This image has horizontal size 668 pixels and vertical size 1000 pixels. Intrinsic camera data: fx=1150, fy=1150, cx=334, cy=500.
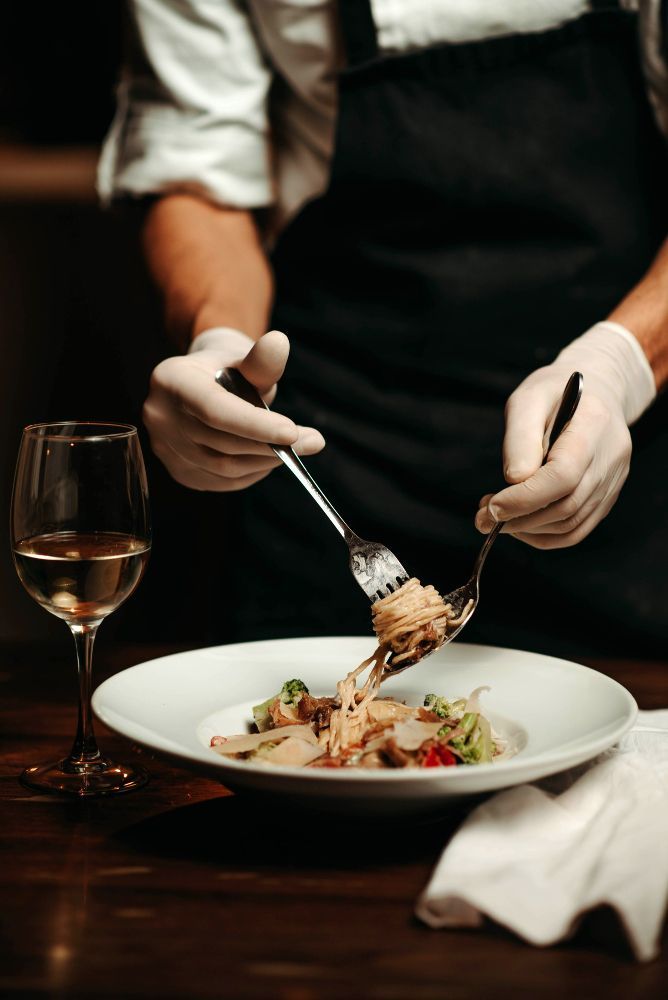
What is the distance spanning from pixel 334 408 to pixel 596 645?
0.61 meters

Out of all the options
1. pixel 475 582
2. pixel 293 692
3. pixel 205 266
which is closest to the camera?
pixel 293 692

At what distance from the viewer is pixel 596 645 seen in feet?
6.32

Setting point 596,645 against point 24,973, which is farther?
point 596,645

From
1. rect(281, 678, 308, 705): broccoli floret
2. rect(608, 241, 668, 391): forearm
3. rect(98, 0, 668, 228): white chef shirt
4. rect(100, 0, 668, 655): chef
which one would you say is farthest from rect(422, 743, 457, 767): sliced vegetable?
rect(98, 0, 668, 228): white chef shirt

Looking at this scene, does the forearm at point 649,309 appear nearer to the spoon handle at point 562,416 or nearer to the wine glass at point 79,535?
the spoon handle at point 562,416

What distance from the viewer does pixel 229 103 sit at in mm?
2182

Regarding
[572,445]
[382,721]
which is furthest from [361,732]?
[572,445]

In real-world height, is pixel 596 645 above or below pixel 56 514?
below

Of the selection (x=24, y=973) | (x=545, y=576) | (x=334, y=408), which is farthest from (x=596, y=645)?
(x=24, y=973)

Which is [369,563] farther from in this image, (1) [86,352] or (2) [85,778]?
(1) [86,352]

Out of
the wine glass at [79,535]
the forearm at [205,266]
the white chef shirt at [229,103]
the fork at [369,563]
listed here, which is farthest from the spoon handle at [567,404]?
the white chef shirt at [229,103]

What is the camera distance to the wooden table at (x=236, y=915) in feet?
2.55

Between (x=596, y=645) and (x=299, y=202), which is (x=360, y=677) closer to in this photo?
(x=596, y=645)

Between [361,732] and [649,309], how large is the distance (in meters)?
0.92
